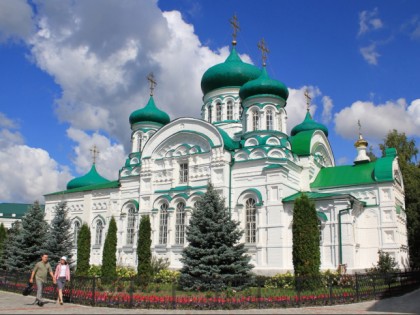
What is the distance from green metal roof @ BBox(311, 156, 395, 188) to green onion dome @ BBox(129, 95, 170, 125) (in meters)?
10.2

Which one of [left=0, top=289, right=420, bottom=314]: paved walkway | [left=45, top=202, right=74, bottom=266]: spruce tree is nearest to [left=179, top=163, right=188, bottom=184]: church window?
[left=45, top=202, right=74, bottom=266]: spruce tree

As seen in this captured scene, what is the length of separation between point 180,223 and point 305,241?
8610 mm

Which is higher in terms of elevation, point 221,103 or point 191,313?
point 221,103

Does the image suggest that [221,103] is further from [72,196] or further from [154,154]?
[72,196]

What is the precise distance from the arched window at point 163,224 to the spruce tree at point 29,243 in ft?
17.9

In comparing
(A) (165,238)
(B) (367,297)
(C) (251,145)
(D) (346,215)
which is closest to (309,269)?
(B) (367,297)

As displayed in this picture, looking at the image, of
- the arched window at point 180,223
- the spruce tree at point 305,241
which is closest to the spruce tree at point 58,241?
the arched window at point 180,223

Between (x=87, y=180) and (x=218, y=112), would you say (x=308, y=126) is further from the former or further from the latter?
(x=87, y=180)

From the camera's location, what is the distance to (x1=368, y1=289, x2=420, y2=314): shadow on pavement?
32.1ft

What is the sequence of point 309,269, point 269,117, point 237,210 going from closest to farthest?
point 309,269 → point 237,210 → point 269,117

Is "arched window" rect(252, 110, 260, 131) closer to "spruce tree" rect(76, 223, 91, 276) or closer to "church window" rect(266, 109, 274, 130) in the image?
"church window" rect(266, 109, 274, 130)

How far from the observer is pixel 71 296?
1123cm

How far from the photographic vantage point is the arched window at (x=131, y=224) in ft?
75.5

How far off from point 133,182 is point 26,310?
14.5m
